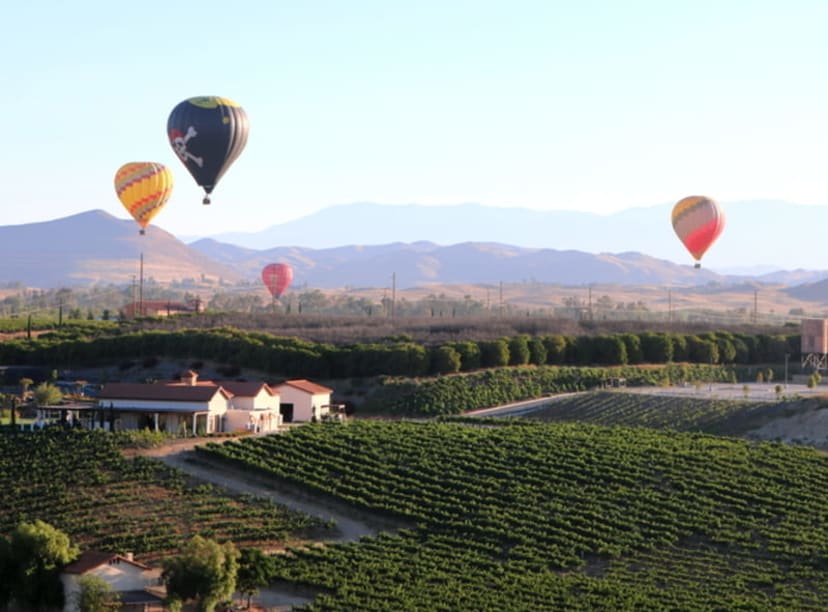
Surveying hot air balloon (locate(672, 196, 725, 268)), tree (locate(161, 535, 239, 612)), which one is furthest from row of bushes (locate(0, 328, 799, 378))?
tree (locate(161, 535, 239, 612))

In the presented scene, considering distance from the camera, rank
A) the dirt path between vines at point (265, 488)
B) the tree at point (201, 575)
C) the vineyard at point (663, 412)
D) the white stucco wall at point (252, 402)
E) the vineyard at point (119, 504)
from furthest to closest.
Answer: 1. the vineyard at point (663, 412)
2. the white stucco wall at point (252, 402)
3. the dirt path between vines at point (265, 488)
4. the vineyard at point (119, 504)
5. the tree at point (201, 575)

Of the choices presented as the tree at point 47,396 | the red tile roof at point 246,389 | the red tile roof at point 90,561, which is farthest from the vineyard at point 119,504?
the tree at point 47,396

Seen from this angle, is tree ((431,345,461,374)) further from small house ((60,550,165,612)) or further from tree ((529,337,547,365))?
small house ((60,550,165,612))

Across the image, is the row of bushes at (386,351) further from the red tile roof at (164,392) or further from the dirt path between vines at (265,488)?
the dirt path between vines at (265,488)

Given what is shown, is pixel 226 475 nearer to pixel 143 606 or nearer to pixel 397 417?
pixel 143 606

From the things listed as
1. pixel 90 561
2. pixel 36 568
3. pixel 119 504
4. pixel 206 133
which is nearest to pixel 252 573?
pixel 90 561

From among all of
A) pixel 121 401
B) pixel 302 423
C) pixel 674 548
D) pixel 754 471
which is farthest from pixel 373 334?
pixel 674 548
